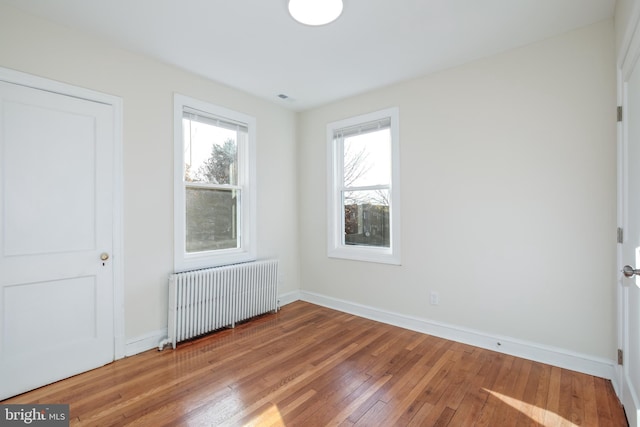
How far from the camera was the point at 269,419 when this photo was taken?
1.87m

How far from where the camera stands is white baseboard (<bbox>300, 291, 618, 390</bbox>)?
2.33m


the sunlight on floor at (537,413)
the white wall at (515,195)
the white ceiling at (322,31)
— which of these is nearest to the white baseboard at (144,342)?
the white wall at (515,195)

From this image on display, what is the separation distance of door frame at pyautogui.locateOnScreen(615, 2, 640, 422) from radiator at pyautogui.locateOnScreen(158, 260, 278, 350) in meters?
3.20

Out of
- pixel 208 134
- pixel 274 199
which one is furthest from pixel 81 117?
pixel 274 199

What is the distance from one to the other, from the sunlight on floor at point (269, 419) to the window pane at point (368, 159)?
2.60 meters

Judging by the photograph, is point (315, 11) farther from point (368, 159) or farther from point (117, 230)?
point (117, 230)

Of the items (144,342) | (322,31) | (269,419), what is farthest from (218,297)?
(322,31)

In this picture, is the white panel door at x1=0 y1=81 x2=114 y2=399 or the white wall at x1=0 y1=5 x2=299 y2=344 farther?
the white wall at x1=0 y1=5 x2=299 y2=344

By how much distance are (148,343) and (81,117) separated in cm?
208

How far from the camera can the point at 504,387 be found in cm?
219

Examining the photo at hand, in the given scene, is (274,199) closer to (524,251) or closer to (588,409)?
(524,251)

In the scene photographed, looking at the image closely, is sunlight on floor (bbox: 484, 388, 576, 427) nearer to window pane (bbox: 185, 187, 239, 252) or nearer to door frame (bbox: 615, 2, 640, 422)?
door frame (bbox: 615, 2, 640, 422)

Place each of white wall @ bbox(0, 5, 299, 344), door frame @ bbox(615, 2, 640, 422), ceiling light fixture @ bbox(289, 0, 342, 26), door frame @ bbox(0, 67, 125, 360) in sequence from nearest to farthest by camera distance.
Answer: door frame @ bbox(615, 2, 640, 422)
ceiling light fixture @ bbox(289, 0, 342, 26)
white wall @ bbox(0, 5, 299, 344)
door frame @ bbox(0, 67, 125, 360)

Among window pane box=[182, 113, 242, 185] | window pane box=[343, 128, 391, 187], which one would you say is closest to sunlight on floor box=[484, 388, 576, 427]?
window pane box=[343, 128, 391, 187]
